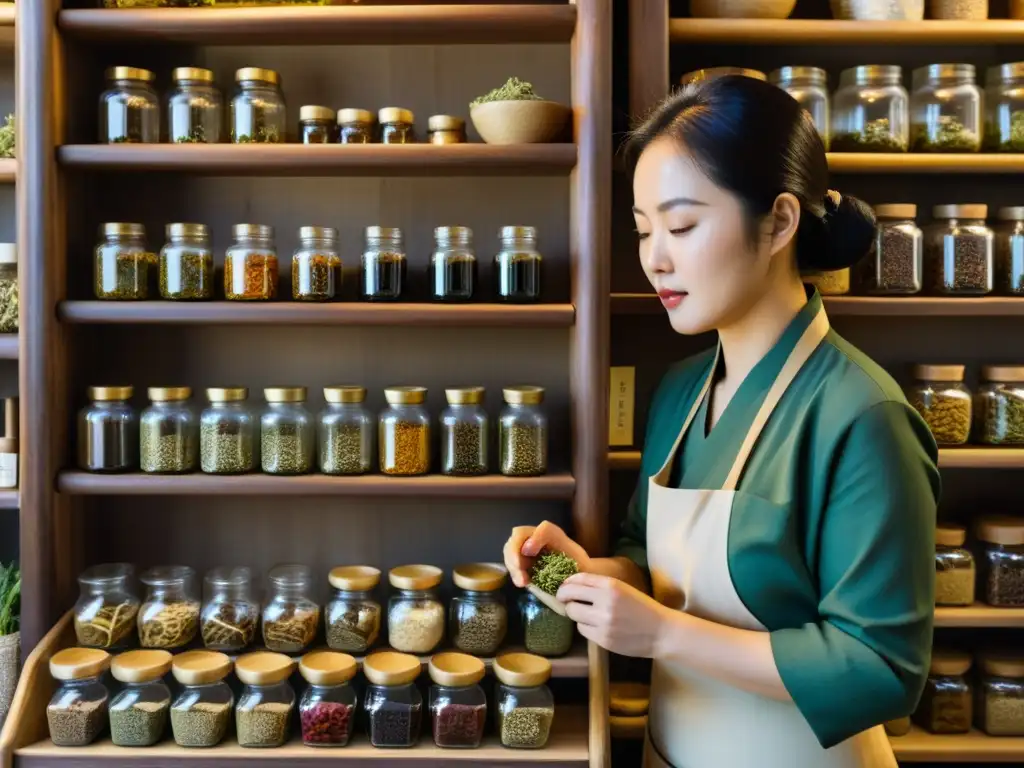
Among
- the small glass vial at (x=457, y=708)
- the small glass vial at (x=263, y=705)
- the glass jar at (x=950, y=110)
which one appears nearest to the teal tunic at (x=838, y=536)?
the small glass vial at (x=457, y=708)

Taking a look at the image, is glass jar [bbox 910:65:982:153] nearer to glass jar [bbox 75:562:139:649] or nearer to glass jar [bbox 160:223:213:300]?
glass jar [bbox 160:223:213:300]

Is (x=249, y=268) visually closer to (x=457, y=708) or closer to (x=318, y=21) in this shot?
(x=318, y=21)

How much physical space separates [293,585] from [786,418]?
0.98m

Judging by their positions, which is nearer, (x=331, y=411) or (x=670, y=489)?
(x=670, y=489)

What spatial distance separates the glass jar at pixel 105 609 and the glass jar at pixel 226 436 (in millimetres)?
278

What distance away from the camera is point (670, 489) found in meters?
1.44

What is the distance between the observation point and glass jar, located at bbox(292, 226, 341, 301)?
5.82ft

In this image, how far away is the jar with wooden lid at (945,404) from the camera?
1.87m

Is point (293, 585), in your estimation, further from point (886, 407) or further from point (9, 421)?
point (886, 407)

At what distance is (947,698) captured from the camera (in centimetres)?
189

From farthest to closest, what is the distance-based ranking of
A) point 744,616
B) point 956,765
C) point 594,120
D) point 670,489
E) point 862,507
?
1. point 956,765
2. point 594,120
3. point 670,489
4. point 744,616
5. point 862,507

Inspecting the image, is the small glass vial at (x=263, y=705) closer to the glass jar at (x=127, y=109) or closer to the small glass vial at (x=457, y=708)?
the small glass vial at (x=457, y=708)

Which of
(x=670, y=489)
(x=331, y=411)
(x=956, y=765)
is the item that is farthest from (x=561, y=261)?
(x=956, y=765)

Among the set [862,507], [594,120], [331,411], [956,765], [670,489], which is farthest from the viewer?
[956,765]
